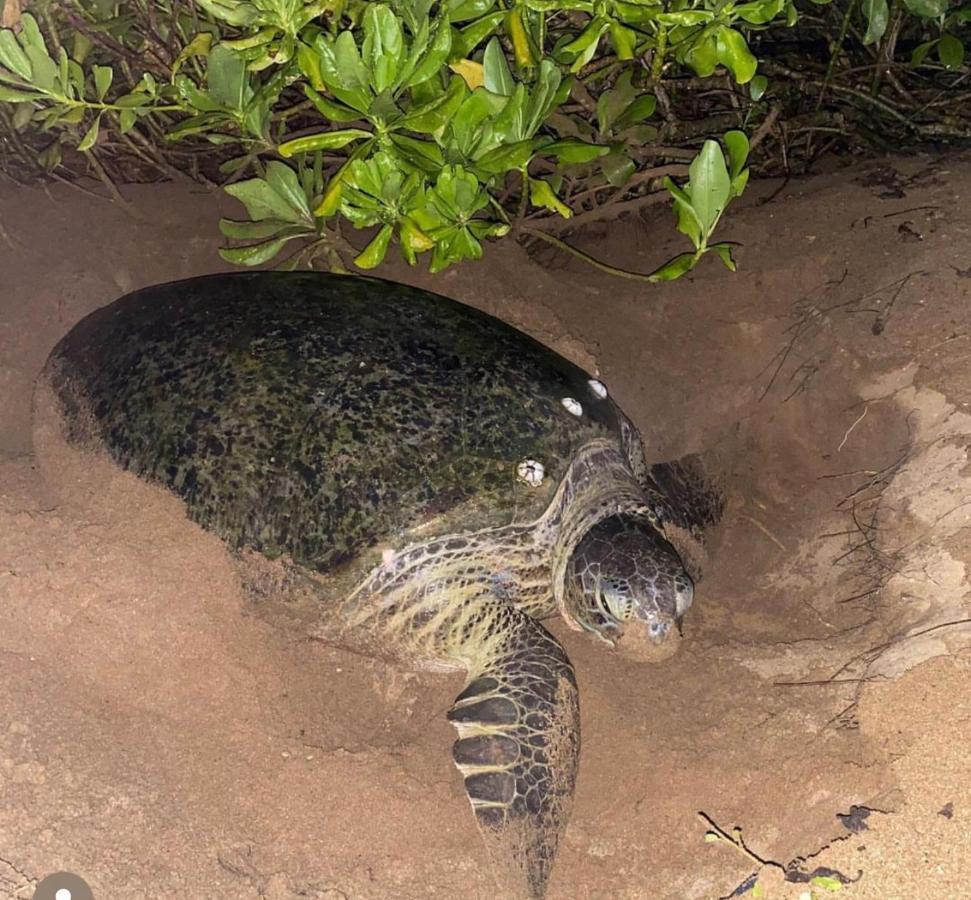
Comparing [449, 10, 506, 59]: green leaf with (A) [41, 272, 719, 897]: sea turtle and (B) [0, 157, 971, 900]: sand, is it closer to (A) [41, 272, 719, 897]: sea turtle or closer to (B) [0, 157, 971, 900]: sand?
(A) [41, 272, 719, 897]: sea turtle

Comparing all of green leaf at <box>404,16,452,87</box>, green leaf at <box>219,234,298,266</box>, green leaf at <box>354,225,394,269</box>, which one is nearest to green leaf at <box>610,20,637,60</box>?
green leaf at <box>404,16,452,87</box>

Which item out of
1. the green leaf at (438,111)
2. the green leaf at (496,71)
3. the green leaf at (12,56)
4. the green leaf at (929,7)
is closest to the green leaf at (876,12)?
the green leaf at (929,7)

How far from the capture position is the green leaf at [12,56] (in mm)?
1592

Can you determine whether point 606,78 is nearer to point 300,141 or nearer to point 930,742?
point 300,141

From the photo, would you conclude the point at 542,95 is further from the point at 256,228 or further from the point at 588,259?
the point at 256,228

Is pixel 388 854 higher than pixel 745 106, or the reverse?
pixel 745 106

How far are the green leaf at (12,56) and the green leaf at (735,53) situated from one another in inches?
56.1

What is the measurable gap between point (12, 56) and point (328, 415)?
3.22 ft

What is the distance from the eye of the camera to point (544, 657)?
1953 mm

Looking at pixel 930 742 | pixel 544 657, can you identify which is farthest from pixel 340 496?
pixel 930 742

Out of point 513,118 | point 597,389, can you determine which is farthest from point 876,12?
point 597,389

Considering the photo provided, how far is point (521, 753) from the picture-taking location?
176 centimetres

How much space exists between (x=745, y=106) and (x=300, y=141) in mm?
1919

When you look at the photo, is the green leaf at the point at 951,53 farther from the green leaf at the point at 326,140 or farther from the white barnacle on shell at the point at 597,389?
the green leaf at the point at 326,140
